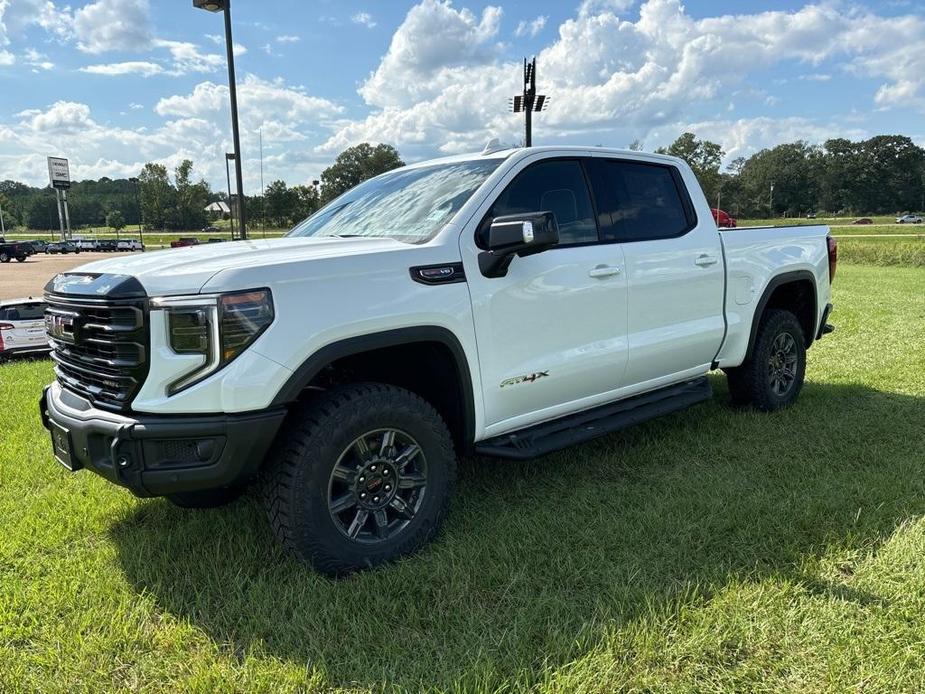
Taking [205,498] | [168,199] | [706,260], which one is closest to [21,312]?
[205,498]

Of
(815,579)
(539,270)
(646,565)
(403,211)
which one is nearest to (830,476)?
(815,579)

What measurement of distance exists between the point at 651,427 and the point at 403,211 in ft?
8.56

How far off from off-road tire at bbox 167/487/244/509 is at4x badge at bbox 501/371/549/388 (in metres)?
1.43

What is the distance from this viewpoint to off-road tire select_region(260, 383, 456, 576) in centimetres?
279

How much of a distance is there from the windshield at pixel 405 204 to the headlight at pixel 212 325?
94cm

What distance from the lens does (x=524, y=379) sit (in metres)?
3.47

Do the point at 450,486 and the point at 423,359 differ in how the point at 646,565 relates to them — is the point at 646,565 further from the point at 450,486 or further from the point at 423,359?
the point at 423,359

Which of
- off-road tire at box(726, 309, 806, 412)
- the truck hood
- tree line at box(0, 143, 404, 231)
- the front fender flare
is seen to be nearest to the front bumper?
the front fender flare

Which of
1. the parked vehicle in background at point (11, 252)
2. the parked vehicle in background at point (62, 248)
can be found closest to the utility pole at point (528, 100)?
the parked vehicle in background at point (11, 252)

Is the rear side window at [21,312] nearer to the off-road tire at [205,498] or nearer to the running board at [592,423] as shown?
the off-road tire at [205,498]

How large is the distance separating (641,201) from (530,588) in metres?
2.54

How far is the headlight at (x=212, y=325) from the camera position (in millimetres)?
2578

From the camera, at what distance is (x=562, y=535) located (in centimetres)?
332

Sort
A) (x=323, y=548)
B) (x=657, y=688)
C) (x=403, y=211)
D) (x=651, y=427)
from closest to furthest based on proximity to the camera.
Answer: (x=657, y=688) → (x=323, y=548) → (x=403, y=211) → (x=651, y=427)
